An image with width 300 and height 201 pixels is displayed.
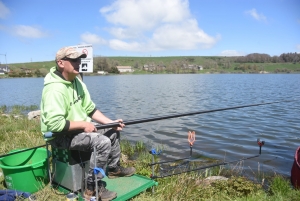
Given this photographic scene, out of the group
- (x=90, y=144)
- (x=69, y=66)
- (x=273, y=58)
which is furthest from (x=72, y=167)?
(x=273, y=58)

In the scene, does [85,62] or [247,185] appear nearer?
[247,185]

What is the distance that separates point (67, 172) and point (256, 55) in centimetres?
15077

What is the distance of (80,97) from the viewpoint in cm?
394

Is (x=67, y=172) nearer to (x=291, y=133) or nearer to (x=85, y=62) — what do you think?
(x=85, y=62)

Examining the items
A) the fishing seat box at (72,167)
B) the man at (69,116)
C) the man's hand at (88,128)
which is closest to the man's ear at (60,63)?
the man at (69,116)

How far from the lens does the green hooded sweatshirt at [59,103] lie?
3264mm

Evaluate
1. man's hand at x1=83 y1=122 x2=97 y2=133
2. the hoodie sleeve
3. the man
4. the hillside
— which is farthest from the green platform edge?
the hillside

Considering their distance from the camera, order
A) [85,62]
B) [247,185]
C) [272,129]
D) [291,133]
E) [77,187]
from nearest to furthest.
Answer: [77,187], [247,185], [85,62], [291,133], [272,129]

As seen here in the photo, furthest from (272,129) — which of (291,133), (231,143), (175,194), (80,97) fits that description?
(80,97)

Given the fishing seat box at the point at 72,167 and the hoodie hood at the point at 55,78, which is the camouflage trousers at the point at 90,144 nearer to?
the fishing seat box at the point at 72,167

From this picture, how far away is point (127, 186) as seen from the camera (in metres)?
3.95

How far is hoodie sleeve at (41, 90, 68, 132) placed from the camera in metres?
3.25

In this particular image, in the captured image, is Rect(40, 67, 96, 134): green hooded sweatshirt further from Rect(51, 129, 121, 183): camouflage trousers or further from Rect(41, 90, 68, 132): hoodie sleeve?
Rect(51, 129, 121, 183): camouflage trousers

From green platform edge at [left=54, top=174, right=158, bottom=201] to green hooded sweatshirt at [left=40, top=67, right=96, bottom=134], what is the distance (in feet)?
3.44
